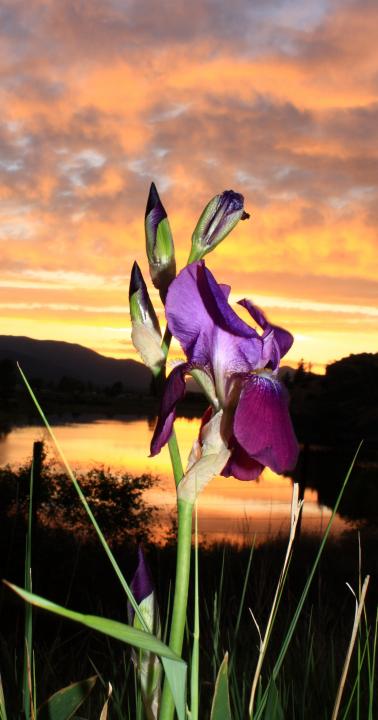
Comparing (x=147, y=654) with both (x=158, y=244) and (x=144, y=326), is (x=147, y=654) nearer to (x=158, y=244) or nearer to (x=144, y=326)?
(x=144, y=326)

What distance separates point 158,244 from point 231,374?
0.72 feet

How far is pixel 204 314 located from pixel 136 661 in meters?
0.56

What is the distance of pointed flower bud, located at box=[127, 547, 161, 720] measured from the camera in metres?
1.16

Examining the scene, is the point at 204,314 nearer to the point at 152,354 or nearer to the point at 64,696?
the point at 152,354

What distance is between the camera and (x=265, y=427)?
99 cm

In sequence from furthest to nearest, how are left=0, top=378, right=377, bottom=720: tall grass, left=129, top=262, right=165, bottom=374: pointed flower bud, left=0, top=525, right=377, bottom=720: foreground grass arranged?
left=0, top=525, right=377, bottom=720: foreground grass → left=129, top=262, right=165, bottom=374: pointed flower bud → left=0, top=378, right=377, bottom=720: tall grass

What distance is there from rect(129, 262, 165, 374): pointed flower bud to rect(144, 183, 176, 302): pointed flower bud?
0.09ft

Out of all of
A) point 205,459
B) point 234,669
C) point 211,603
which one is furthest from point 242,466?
point 211,603

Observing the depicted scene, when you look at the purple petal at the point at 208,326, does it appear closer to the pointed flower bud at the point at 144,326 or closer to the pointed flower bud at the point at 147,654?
the pointed flower bud at the point at 144,326

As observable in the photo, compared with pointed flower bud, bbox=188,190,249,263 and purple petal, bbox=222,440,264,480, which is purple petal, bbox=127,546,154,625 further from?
pointed flower bud, bbox=188,190,249,263

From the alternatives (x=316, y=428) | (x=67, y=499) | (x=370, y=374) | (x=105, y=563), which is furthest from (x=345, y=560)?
(x=316, y=428)

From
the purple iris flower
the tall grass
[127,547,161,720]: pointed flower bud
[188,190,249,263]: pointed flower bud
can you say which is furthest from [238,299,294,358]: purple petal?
[127,547,161,720]: pointed flower bud

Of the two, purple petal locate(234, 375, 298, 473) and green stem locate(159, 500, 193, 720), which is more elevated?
purple petal locate(234, 375, 298, 473)

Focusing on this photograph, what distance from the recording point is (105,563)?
8719 millimetres
